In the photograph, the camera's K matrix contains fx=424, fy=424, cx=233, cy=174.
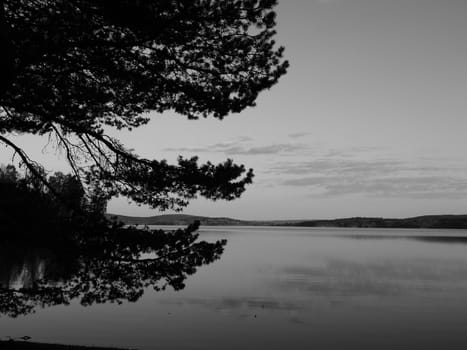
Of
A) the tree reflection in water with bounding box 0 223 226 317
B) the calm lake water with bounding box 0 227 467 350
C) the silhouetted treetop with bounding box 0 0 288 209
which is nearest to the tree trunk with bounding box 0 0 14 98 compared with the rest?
the silhouetted treetop with bounding box 0 0 288 209

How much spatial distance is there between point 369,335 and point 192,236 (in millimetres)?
10187

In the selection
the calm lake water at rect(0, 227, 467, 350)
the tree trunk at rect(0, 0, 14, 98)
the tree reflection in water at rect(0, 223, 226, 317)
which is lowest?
the calm lake water at rect(0, 227, 467, 350)

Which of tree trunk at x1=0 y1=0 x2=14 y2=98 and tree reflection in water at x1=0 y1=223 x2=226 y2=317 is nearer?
tree trunk at x1=0 y1=0 x2=14 y2=98

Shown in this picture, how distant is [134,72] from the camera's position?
9047 millimetres

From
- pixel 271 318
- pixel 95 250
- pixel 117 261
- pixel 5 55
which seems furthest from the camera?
pixel 271 318

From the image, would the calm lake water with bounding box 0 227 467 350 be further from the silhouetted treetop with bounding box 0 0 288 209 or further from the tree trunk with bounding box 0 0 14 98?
the tree trunk with bounding box 0 0 14 98

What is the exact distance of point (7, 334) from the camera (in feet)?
51.0

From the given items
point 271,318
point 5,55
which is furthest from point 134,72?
point 271,318

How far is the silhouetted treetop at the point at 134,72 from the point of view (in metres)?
7.67

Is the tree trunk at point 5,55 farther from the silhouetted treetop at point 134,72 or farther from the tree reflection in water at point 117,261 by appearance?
the tree reflection in water at point 117,261

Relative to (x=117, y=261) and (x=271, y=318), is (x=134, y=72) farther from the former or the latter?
(x=271, y=318)

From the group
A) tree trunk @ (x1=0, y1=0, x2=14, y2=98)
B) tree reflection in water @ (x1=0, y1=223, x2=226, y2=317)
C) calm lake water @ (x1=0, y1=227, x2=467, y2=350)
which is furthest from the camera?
calm lake water @ (x1=0, y1=227, x2=467, y2=350)

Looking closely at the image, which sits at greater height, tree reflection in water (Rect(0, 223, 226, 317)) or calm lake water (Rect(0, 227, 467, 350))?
tree reflection in water (Rect(0, 223, 226, 317))

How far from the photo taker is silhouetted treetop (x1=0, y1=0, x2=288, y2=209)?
25.2 ft
